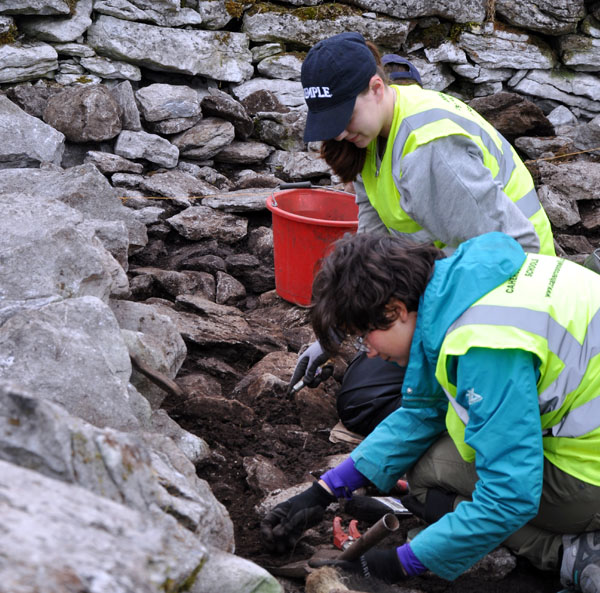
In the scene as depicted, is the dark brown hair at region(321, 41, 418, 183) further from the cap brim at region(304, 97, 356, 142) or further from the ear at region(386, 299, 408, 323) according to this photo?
the ear at region(386, 299, 408, 323)

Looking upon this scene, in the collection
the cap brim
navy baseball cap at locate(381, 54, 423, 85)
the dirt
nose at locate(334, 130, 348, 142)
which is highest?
the cap brim

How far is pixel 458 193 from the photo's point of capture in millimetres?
2637

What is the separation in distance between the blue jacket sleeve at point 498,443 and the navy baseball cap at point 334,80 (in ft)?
3.58

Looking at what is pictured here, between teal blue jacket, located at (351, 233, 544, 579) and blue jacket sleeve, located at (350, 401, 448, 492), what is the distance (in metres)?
0.39

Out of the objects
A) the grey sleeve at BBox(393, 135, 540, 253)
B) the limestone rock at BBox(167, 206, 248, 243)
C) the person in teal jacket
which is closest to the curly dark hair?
the person in teal jacket

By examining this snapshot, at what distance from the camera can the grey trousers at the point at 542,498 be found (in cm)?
231

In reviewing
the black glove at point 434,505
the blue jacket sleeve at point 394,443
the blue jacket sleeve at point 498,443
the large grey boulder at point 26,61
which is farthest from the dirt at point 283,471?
the large grey boulder at point 26,61

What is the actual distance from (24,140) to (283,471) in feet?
11.3

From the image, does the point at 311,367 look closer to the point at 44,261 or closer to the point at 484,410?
the point at 44,261

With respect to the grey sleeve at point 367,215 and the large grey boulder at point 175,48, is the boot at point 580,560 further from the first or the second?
the large grey boulder at point 175,48

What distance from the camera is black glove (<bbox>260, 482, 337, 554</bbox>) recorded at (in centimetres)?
258

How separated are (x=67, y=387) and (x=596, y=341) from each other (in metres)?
1.58

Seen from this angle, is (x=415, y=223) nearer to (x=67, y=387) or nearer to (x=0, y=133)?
(x=67, y=387)

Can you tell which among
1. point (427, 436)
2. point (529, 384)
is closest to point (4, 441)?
point (529, 384)
